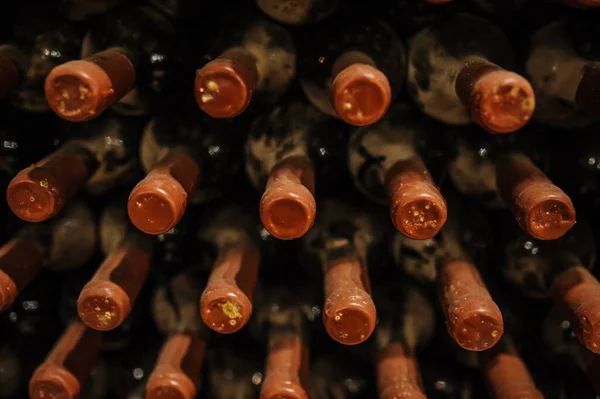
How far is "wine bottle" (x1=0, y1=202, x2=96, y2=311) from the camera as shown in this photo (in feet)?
1.77

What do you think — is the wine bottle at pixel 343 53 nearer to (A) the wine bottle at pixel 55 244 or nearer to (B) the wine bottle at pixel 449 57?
(B) the wine bottle at pixel 449 57

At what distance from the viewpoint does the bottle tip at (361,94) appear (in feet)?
1.30

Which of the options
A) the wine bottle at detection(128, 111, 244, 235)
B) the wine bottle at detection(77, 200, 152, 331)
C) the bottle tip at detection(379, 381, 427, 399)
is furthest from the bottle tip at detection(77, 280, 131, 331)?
the bottle tip at detection(379, 381, 427, 399)

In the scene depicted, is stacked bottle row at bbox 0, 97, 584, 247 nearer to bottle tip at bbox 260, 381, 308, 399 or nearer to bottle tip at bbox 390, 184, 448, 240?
bottle tip at bbox 390, 184, 448, 240

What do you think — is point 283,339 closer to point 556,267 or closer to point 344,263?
point 344,263

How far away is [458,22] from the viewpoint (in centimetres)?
53

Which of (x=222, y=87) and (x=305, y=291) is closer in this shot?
(x=222, y=87)

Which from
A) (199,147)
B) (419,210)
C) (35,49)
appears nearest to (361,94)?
(419,210)

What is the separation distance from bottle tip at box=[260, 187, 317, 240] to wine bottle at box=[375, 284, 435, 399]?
0.51 feet

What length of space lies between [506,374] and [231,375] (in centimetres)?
26

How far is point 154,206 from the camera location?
0.42 metres

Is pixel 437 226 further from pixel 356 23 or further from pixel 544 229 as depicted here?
pixel 356 23

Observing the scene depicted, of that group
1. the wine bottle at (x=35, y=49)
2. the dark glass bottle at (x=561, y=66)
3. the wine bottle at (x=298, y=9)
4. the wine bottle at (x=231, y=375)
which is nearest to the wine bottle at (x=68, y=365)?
the wine bottle at (x=231, y=375)

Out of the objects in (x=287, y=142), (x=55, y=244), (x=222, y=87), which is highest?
(x=222, y=87)
